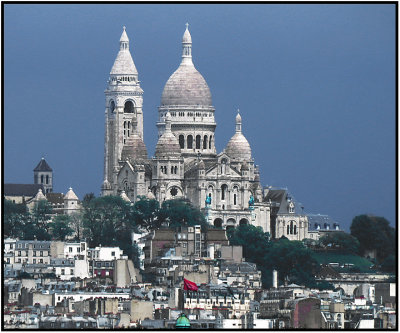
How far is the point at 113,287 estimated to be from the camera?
155500mm

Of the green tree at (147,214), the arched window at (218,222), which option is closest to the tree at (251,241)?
the green tree at (147,214)

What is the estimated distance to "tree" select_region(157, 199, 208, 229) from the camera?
188 m

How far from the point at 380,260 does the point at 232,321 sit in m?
60.9

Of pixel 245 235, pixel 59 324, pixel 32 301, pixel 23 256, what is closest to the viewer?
pixel 59 324

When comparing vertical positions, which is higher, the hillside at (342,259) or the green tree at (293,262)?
the hillside at (342,259)

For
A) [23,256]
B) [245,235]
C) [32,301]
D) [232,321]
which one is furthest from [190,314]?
[245,235]

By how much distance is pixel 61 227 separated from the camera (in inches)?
7426

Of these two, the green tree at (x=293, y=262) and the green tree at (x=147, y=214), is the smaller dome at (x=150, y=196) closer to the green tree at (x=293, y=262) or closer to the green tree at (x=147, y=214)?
the green tree at (x=147, y=214)

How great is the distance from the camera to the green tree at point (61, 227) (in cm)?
18712

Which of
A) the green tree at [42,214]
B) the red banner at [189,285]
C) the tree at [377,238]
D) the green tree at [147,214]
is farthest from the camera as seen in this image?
the tree at [377,238]

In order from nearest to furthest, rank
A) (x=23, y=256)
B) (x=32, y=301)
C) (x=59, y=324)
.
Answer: (x=59, y=324) < (x=32, y=301) < (x=23, y=256)

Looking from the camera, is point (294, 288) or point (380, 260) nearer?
point (294, 288)

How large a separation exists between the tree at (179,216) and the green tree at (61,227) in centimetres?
544

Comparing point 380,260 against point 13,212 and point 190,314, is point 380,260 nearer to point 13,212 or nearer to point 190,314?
point 13,212
